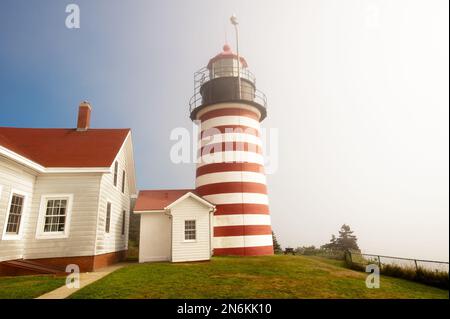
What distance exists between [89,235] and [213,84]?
1249 centimetres

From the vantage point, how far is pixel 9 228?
11.6 meters

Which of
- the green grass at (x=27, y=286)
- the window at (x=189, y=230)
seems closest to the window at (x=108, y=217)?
the window at (x=189, y=230)

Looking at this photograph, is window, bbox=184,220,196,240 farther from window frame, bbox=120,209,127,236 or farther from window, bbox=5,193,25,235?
window, bbox=5,193,25,235

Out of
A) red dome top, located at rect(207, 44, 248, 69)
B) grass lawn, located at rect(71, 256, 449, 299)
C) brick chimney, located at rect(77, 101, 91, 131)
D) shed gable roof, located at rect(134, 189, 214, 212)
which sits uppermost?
red dome top, located at rect(207, 44, 248, 69)

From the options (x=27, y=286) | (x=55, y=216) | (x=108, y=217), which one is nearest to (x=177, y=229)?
(x=108, y=217)

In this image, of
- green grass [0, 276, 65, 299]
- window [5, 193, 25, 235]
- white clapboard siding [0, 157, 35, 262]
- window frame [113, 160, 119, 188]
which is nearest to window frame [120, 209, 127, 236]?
window frame [113, 160, 119, 188]

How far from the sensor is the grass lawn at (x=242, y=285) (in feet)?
27.5

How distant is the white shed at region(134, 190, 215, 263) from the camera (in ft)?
51.4

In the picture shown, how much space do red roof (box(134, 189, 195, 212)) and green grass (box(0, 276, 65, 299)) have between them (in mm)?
6506

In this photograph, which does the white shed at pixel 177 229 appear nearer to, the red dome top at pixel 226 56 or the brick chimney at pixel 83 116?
the brick chimney at pixel 83 116

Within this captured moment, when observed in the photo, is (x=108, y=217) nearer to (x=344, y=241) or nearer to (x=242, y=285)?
(x=242, y=285)

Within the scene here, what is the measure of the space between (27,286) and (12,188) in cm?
431
